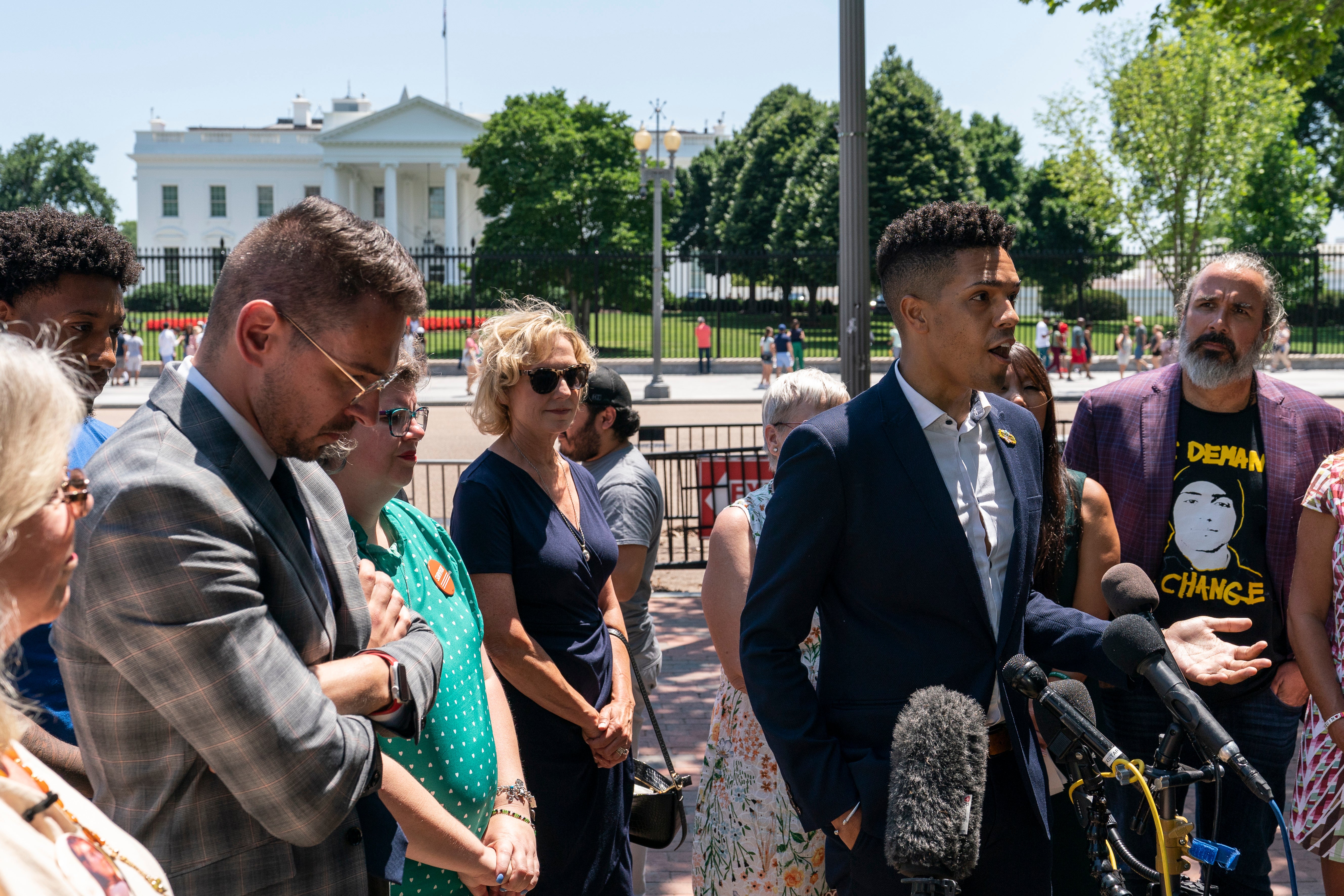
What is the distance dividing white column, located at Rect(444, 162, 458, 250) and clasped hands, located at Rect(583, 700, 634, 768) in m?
69.6

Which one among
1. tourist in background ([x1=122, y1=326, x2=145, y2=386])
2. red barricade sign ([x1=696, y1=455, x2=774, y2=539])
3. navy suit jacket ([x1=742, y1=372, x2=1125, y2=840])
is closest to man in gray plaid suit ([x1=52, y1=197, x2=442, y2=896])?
navy suit jacket ([x1=742, y1=372, x2=1125, y2=840])

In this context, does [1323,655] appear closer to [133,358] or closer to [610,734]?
[610,734]

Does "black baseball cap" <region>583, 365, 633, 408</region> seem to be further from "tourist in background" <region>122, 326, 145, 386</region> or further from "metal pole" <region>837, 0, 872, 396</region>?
"tourist in background" <region>122, 326, 145, 386</region>

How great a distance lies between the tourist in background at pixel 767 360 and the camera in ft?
100

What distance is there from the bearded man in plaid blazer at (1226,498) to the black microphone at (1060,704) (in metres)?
1.72

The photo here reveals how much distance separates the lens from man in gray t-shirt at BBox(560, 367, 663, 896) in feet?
13.5

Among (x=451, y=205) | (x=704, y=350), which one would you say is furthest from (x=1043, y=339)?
(x=451, y=205)

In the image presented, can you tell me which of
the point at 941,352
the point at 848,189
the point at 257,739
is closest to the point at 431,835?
the point at 257,739

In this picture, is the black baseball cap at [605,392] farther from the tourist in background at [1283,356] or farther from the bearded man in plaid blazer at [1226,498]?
the tourist in background at [1283,356]

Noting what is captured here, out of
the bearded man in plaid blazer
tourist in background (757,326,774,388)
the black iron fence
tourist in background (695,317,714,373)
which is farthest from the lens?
tourist in background (695,317,714,373)

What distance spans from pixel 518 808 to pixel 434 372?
3306 cm

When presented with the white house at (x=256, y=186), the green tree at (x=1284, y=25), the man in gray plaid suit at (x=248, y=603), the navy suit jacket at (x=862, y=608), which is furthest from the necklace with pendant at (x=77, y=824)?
the white house at (x=256, y=186)

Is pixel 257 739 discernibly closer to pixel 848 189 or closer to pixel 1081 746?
pixel 1081 746

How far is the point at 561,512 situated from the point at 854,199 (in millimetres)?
3676
